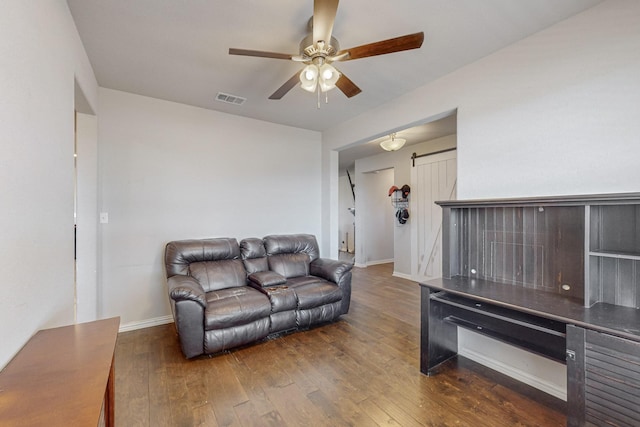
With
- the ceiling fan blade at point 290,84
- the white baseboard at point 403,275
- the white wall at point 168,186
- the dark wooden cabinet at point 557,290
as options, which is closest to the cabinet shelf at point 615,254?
the dark wooden cabinet at point 557,290

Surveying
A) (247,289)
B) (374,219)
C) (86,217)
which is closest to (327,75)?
(247,289)

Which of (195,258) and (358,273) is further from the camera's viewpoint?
(358,273)

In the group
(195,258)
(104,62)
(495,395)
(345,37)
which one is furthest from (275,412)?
(104,62)

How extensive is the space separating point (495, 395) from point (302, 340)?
169 centimetres

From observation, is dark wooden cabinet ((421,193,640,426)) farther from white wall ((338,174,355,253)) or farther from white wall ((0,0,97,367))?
white wall ((338,174,355,253))

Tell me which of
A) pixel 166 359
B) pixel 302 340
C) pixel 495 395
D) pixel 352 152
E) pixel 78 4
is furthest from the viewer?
pixel 352 152

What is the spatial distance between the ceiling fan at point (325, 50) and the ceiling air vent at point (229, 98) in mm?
1203

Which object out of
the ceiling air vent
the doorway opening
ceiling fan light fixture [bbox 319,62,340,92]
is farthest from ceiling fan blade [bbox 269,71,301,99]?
the doorway opening

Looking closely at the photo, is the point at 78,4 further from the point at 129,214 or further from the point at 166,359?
the point at 166,359

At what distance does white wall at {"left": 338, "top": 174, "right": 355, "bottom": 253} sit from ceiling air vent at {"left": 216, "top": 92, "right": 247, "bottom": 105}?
17.5 feet

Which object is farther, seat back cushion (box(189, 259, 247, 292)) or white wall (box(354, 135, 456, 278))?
white wall (box(354, 135, 456, 278))

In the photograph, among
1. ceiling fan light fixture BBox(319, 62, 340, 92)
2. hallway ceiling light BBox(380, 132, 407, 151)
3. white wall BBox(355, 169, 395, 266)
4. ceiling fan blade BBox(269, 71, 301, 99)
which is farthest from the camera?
white wall BBox(355, 169, 395, 266)

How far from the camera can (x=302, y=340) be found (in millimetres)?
2783

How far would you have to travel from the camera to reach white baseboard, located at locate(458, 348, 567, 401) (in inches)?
75.8
